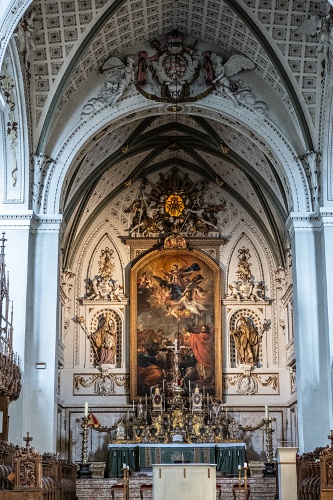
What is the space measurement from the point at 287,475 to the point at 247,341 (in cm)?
1104

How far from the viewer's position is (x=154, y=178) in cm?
2925

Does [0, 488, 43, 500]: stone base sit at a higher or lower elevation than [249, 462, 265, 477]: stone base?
lower

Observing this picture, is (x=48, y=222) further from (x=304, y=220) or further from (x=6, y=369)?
(x=304, y=220)

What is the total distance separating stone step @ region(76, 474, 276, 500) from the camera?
21.7 meters

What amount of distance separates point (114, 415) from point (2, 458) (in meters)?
11.7

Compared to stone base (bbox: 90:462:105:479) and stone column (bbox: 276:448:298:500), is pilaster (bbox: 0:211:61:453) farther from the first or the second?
stone base (bbox: 90:462:105:479)

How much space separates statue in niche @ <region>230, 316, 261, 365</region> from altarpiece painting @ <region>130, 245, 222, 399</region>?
63 centimetres

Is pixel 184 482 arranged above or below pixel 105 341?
below

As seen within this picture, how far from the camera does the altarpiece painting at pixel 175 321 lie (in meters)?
28.0

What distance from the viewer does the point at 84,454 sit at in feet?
83.5

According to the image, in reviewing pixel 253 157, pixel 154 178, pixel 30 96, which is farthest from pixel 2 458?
pixel 154 178

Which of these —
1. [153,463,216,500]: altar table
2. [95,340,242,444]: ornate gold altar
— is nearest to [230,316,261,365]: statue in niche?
[95,340,242,444]: ornate gold altar

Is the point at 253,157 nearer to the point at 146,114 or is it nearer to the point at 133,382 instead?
the point at 146,114

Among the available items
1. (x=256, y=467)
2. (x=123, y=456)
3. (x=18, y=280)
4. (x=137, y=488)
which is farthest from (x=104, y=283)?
(x=18, y=280)
